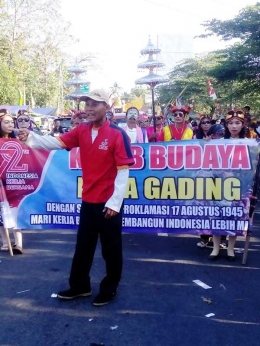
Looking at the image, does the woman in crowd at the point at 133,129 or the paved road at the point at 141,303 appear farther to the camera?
the woman in crowd at the point at 133,129

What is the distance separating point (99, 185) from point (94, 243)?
566mm

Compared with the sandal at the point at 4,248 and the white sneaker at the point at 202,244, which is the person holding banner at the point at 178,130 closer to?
the white sneaker at the point at 202,244

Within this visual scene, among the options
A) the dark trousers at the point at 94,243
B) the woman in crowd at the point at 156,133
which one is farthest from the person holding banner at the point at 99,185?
the woman in crowd at the point at 156,133

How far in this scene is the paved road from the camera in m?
3.73

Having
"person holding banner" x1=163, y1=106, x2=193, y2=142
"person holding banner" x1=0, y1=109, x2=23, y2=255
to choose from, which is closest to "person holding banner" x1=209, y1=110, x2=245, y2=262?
"person holding banner" x1=163, y1=106, x2=193, y2=142

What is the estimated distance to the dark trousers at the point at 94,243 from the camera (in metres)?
4.22

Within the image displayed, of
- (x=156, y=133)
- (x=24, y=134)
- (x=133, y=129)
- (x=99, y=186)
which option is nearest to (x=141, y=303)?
(x=99, y=186)

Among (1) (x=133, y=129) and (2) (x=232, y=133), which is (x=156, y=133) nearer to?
(1) (x=133, y=129)

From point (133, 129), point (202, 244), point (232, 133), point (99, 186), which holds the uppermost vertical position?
point (133, 129)

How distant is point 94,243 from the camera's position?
433 centimetres

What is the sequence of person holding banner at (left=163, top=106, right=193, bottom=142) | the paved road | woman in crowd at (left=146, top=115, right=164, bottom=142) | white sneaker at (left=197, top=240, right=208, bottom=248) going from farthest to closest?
1. woman in crowd at (left=146, top=115, right=164, bottom=142)
2. person holding banner at (left=163, top=106, right=193, bottom=142)
3. white sneaker at (left=197, top=240, right=208, bottom=248)
4. the paved road

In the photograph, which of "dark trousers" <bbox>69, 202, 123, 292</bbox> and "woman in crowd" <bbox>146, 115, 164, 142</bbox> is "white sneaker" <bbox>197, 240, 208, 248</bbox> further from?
"dark trousers" <bbox>69, 202, 123, 292</bbox>

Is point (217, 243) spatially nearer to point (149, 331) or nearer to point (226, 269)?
point (226, 269)

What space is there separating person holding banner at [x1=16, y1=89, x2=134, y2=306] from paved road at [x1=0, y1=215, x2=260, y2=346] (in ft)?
0.77
